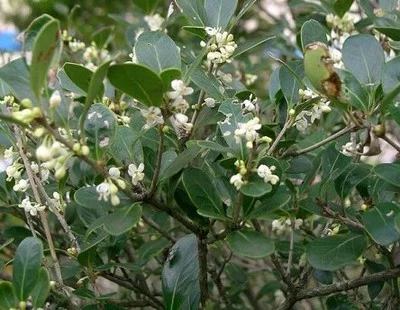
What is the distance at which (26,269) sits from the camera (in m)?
0.89

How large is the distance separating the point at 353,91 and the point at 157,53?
0.29 meters

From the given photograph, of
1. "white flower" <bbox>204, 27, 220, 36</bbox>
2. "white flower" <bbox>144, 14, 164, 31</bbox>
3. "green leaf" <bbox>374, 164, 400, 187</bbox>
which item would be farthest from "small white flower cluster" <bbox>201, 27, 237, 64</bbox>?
"white flower" <bbox>144, 14, 164, 31</bbox>

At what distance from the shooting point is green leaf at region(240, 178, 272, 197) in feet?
2.85

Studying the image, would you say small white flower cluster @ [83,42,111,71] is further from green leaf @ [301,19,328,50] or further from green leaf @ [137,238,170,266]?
green leaf @ [301,19,328,50]

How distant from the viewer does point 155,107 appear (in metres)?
0.87

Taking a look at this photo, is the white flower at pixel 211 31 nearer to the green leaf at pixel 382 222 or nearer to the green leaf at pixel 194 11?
the green leaf at pixel 194 11

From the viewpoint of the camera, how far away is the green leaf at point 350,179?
108 centimetres

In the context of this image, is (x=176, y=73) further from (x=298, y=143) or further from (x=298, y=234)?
(x=298, y=234)

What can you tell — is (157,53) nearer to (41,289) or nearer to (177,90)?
(177,90)

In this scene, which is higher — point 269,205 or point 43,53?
point 43,53

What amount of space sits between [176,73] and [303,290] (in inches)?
19.2

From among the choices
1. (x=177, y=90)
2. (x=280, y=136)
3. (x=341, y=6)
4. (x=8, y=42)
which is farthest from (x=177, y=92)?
(x=8, y=42)

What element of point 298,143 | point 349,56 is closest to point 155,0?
point 298,143

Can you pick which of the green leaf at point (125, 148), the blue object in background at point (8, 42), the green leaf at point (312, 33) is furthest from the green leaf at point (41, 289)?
the blue object in background at point (8, 42)
